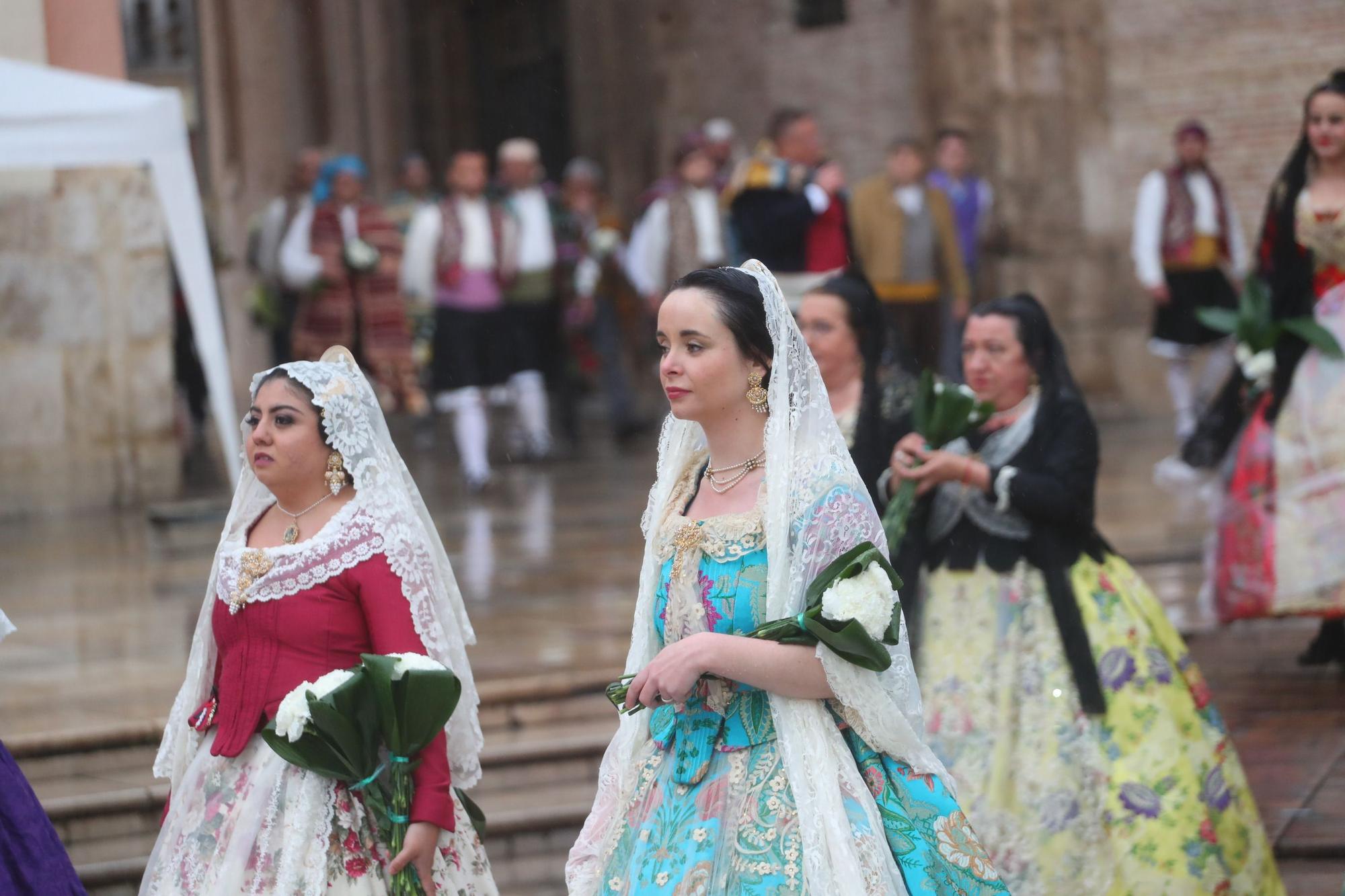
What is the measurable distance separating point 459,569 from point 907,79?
10244mm

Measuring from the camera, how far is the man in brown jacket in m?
12.9

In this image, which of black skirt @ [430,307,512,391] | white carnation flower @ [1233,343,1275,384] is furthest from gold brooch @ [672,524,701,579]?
black skirt @ [430,307,512,391]

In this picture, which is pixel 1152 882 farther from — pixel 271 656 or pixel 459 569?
pixel 459 569

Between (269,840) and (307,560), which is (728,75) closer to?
(307,560)

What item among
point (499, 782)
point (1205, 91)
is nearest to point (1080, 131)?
point (1205, 91)

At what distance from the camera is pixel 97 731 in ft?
19.0

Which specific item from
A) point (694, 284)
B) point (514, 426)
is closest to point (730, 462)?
point (694, 284)

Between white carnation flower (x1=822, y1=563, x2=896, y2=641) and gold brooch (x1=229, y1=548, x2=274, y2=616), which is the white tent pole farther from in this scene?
white carnation flower (x1=822, y1=563, x2=896, y2=641)

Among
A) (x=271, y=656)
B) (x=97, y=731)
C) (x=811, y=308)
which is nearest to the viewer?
(x=271, y=656)

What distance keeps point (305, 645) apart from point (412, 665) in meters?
0.33

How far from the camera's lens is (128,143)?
28.2 feet

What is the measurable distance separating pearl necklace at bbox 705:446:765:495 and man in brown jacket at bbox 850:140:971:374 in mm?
9451

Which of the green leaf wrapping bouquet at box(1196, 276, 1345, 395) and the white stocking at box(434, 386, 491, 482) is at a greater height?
the green leaf wrapping bouquet at box(1196, 276, 1345, 395)

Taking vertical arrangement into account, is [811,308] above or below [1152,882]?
above
